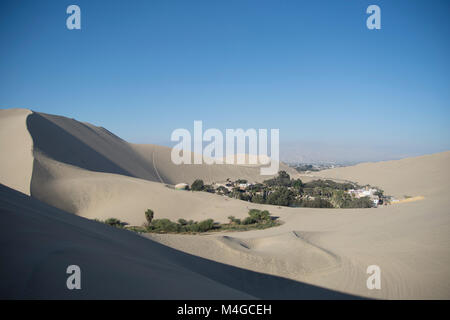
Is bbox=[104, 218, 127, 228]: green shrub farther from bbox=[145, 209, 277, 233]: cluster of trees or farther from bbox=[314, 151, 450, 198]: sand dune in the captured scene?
bbox=[314, 151, 450, 198]: sand dune

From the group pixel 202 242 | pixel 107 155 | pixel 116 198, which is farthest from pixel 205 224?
pixel 107 155

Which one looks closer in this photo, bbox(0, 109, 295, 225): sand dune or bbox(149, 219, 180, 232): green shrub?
bbox(149, 219, 180, 232): green shrub

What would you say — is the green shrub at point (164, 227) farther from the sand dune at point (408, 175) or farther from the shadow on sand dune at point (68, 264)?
the sand dune at point (408, 175)

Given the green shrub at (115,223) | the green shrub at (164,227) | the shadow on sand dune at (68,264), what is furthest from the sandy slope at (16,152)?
the shadow on sand dune at (68,264)

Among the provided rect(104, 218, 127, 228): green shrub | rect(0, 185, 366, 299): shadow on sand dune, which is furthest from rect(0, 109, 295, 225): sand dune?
rect(0, 185, 366, 299): shadow on sand dune

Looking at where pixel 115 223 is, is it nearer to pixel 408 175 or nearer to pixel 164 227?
pixel 164 227
